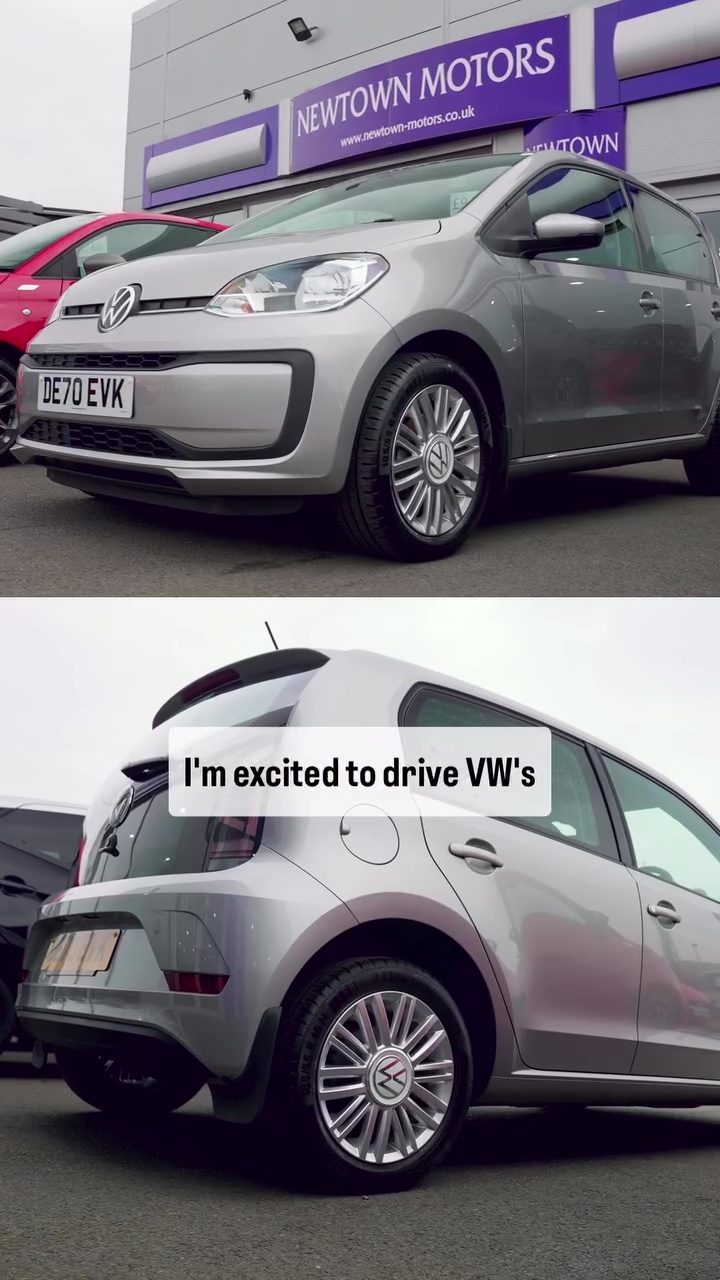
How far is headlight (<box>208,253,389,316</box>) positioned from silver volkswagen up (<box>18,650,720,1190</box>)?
136cm

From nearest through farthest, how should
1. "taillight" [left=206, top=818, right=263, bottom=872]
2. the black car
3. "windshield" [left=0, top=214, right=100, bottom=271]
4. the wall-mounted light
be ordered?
"taillight" [left=206, top=818, right=263, bottom=872] < the black car < "windshield" [left=0, top=214, right=100, bottom=271] < the wall-mounted light

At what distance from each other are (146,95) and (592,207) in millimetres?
23983

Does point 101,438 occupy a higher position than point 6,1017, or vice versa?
point 101,438

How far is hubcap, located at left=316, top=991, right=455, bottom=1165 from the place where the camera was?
9.11 ft

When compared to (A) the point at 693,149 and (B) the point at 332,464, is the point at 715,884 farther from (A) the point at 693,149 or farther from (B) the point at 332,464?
(A) the point at 693,149

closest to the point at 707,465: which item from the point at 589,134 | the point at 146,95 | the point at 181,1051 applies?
the point at 181,1051

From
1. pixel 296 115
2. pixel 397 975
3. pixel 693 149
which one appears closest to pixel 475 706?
pixel 397 975

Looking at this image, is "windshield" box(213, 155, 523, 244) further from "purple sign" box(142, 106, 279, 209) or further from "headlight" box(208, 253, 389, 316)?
"purple sign" box(142, 106, 279, 209)

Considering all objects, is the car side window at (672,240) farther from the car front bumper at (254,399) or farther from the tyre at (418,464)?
the car front bumper at (254,399)

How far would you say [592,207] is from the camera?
18.0 ft

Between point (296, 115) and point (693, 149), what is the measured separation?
8.48m

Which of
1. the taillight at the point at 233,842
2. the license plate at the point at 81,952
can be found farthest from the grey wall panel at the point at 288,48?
the taillight at the point at 233,842

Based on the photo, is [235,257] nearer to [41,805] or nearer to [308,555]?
[308,555]

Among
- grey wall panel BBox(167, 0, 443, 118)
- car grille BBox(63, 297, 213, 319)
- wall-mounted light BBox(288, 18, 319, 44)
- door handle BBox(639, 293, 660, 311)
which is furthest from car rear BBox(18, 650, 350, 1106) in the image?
wall-mounted light BBox(288, 18, 319, 44)
